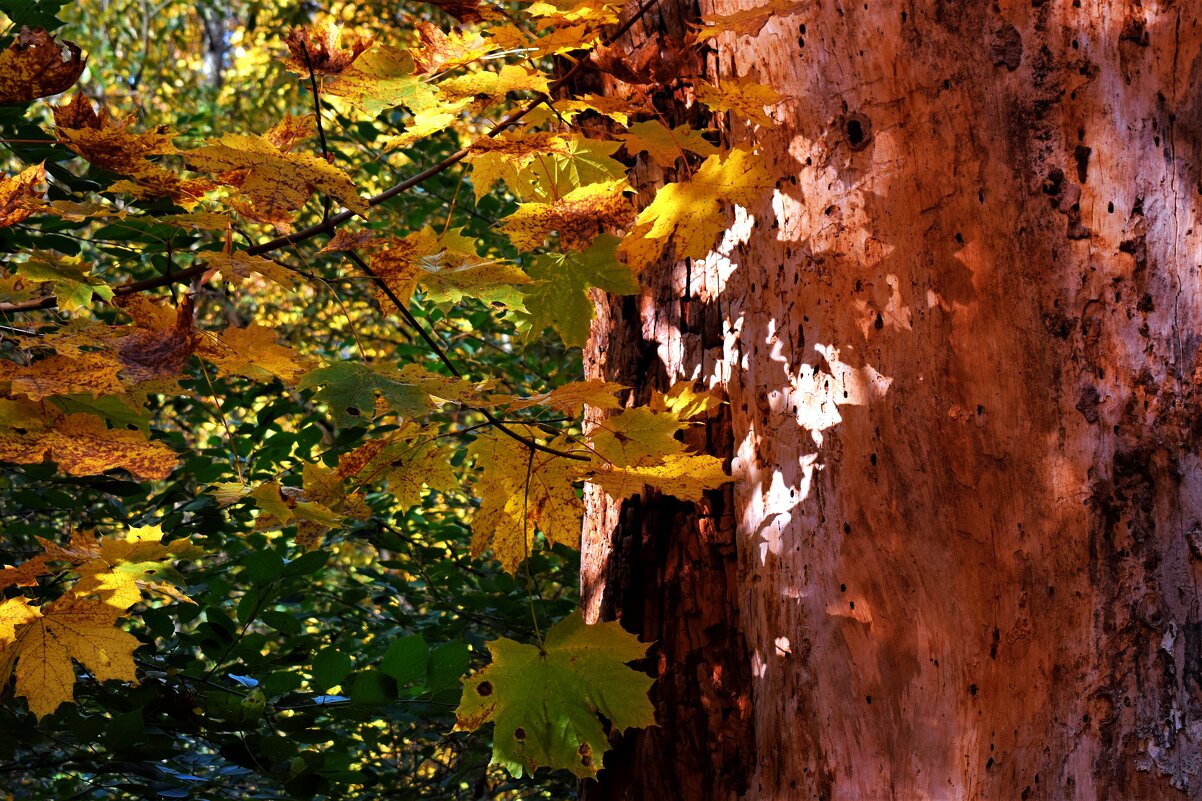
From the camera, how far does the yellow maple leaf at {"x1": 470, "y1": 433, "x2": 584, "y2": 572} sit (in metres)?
1.42

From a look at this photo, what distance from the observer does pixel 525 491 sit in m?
1.43

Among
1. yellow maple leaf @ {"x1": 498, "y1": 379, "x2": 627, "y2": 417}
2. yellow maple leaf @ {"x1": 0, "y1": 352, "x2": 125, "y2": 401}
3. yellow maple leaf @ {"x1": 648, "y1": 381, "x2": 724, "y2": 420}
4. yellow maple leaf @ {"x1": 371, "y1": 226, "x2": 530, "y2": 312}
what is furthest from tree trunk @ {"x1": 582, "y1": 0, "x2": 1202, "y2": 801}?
yellow maple leaf @ {"x1": 0, "y1": 352, "x2": 125, "y2": 401}

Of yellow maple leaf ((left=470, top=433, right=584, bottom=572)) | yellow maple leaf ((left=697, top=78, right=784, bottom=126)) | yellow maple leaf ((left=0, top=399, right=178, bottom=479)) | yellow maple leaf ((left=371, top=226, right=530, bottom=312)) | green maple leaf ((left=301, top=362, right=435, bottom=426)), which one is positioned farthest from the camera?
yellow maple leaf ((left=470, top=433, right=584, bottom=572))

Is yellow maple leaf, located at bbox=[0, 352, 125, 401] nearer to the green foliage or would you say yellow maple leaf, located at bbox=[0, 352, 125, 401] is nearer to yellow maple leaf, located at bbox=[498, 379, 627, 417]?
the green foliage

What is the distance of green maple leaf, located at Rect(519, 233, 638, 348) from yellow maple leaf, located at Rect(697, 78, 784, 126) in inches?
9.1

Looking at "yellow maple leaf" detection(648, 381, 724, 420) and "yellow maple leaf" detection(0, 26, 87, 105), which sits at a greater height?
"yellow maple leaf" detection(0, 26, 87, 105)

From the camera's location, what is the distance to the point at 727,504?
144 cm

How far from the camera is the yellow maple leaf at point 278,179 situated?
3.56 ft

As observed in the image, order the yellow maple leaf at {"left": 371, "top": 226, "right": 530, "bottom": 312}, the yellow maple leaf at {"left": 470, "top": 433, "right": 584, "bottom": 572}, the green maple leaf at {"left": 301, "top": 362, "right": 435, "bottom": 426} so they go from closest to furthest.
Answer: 1. the green maple leaf at {"left": 301, "top": 362, "right": 435, "bottom": 426}
2. the yellow maple leaf at {"left": 371, "top": 226, "right": 530, "bottom": 312}
3. the yellow maple leaf at {"left": 470, "top": 433, "right": 584, "bottom": 572}

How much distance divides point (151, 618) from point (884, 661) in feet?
4.15

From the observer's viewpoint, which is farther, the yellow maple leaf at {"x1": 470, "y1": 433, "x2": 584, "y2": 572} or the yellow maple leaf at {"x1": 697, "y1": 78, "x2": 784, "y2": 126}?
the yellow maple leaf at {"x1": 470, "y1": 433, "x2": 584, "y2": 572}

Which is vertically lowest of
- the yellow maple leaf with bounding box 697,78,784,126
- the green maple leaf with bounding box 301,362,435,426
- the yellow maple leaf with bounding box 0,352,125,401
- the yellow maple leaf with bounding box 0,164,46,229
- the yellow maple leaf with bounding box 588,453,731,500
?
the yellow maple leaf with bounding box 588,453,731,500

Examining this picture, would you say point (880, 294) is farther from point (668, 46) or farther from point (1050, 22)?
point (668, 46)

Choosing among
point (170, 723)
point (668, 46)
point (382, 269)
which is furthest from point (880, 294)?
point (170, 723)
